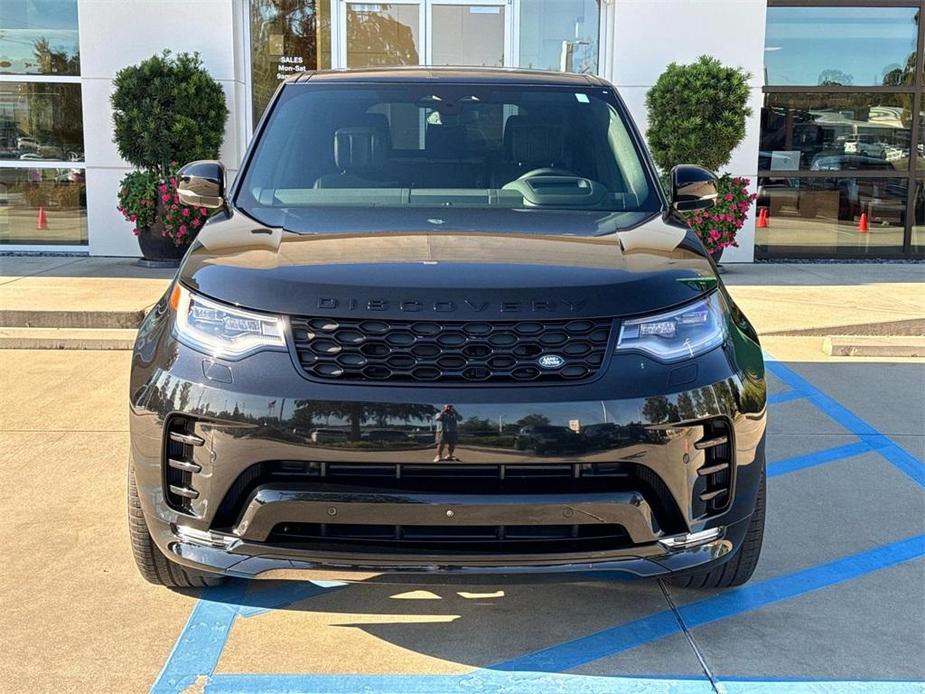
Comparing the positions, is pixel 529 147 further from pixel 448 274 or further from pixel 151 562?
pixel 151 562

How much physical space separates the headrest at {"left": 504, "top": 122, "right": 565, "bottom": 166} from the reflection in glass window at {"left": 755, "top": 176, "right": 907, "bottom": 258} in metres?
8.54

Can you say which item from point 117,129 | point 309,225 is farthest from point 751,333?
point 117,129

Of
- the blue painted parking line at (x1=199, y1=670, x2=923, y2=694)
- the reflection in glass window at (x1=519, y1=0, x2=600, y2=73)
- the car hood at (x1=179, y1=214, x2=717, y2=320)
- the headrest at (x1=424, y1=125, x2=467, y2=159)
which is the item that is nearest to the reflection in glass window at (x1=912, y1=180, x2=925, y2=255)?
the reflection in glass window at (x1=519, y1=0, x2=600, y2=73)

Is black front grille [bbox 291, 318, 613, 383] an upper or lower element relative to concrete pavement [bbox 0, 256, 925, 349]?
upper

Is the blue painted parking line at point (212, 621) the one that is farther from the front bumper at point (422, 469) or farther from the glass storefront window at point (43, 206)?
the glass storefront window at point (43, 206)

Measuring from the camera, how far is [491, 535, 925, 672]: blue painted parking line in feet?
10.2

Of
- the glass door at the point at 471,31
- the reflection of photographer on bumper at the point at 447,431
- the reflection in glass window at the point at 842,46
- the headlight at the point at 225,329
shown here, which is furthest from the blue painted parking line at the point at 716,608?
the glass door at the point at 471,31

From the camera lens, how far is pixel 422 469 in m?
2.73

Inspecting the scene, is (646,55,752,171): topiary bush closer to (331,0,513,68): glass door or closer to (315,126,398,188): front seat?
(331,0,513,68): glass door

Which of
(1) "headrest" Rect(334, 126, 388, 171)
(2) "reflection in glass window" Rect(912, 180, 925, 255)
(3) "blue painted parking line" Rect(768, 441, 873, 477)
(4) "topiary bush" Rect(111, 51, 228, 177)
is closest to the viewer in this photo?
(1) "headrest" Rect(334, 126, 388, 171)

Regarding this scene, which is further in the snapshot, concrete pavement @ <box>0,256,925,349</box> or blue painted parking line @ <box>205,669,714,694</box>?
concrete pavement @ <box>0,256,925,349</box>

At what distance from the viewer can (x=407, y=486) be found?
2.73 meters

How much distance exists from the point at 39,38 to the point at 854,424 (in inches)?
417

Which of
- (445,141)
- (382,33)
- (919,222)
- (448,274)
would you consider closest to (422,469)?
(448,274)
